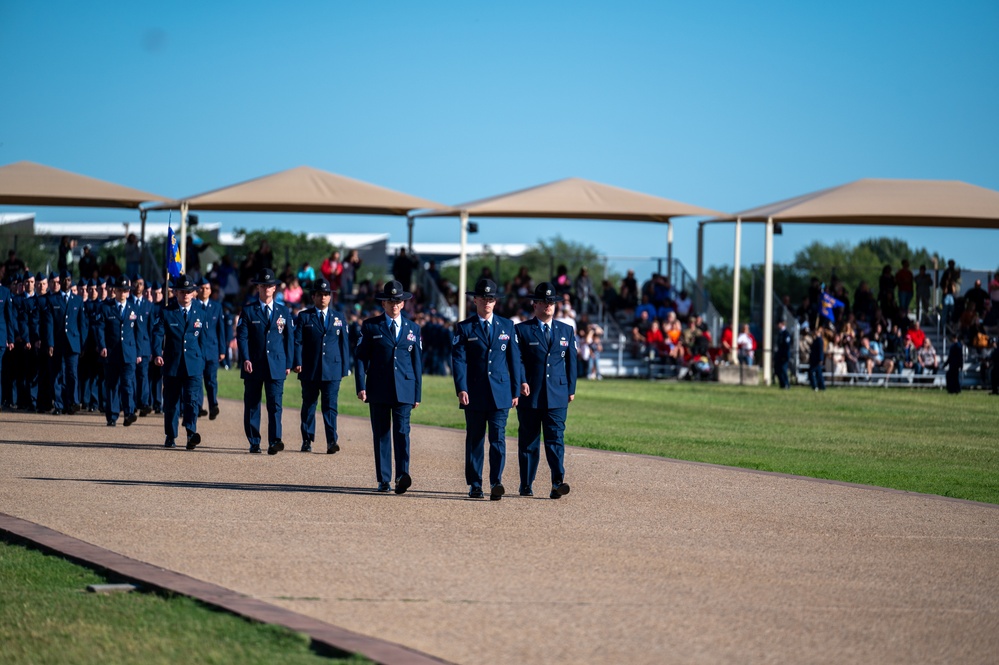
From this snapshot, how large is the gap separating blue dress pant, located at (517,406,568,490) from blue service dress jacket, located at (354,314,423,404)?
95 cm

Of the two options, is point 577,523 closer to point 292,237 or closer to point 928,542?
point 928,542

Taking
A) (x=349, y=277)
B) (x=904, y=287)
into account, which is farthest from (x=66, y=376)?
(x=904, y=287)

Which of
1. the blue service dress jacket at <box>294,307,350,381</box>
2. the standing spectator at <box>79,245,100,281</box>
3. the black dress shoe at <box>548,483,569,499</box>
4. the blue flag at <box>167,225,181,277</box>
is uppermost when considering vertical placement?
the standing spectator at <box>79,245,100,281</box>

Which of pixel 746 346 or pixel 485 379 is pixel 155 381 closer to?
pixel 485 379

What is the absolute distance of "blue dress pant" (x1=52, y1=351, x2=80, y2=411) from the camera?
21.6 metres

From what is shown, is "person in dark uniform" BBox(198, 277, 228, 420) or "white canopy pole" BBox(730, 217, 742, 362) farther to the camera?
"white canopy pole" BBox(730, 217, 742, 362)

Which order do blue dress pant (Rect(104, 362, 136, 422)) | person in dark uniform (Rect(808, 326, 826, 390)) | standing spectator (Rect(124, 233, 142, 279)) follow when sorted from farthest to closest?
standing spectator (Rect(124, 233, 142, 279)) < person in dark uniform (Rect(808, 326, 826, 390)) < blue dress pant (Rect(104, 362, 136, 422))

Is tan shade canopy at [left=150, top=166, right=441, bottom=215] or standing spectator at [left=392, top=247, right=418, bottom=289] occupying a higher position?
tan shade canopy at [left=150, top=166, right=441, bottom=215]

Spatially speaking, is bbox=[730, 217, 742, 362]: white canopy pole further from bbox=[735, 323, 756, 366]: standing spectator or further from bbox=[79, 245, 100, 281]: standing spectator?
bbox=[79, 245, 100, 281]: standing spectator

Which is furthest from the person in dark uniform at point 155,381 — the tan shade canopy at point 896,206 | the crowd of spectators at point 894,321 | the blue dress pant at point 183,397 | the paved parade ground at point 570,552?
the tan shade canopy at point 896,206

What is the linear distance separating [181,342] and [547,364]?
5809 millimetres

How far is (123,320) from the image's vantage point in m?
20.0

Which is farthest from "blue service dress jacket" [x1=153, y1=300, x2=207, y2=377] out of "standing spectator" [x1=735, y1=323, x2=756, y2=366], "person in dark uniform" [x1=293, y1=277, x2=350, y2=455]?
"standing spectator" [x1=735, y1=323, x2=756, y2=366]

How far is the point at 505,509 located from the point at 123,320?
31.8 ft
